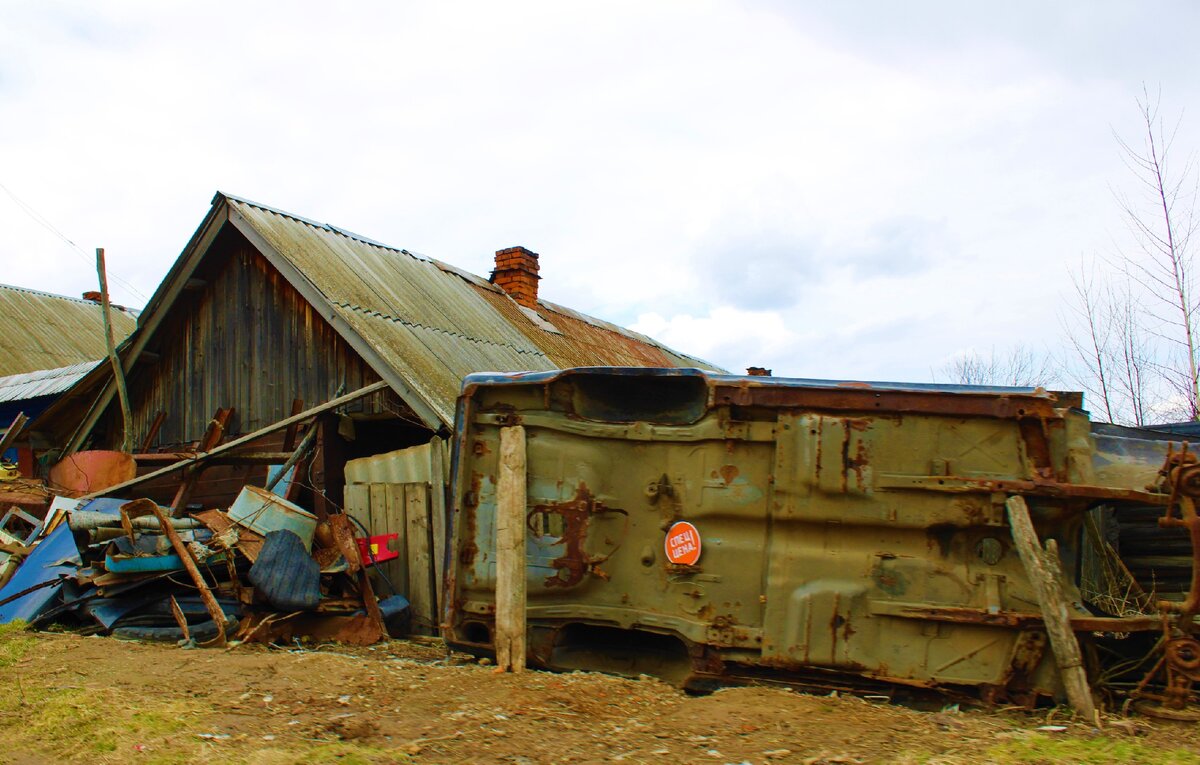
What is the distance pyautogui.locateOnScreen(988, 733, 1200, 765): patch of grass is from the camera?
12.4 ft

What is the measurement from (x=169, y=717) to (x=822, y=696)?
Result: 11.3 feet

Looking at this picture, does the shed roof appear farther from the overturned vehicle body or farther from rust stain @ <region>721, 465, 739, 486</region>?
rust stain @ <region>721, 465, 739, 486</region>

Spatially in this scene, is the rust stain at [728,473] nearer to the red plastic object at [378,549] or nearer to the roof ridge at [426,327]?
the red plastic object at [378,549]

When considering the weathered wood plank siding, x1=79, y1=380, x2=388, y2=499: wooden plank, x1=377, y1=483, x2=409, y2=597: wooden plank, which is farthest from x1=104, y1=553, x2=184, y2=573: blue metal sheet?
the weathered wood plank siding

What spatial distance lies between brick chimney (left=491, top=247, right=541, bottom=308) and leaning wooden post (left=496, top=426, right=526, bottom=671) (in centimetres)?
1039

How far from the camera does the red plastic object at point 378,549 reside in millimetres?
8430

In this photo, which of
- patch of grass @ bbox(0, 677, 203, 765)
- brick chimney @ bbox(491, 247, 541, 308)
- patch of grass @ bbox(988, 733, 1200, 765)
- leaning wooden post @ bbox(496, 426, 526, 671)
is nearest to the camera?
patch of grass @ bbox(988, 733, 1200, 765)

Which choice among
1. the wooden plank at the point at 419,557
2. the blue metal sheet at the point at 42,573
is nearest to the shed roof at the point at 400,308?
the wooden plank at the point at 419,557

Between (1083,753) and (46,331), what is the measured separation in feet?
90.0

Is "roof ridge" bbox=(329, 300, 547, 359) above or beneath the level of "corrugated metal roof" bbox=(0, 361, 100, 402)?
above

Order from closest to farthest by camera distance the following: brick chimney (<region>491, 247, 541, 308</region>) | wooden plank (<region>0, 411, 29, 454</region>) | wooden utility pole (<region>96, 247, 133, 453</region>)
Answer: wooden utility pole (<region>96, 247, 133, 453</region>) < wooden plank (<region>0, 411, 29, 454</region>) < brick chimney (<region>491, 247, 541, 308</region>)

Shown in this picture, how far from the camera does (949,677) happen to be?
4.90m

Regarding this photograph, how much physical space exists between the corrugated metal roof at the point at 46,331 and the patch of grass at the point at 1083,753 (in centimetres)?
2288

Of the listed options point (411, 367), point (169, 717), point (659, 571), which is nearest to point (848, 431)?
point (659, 571)
